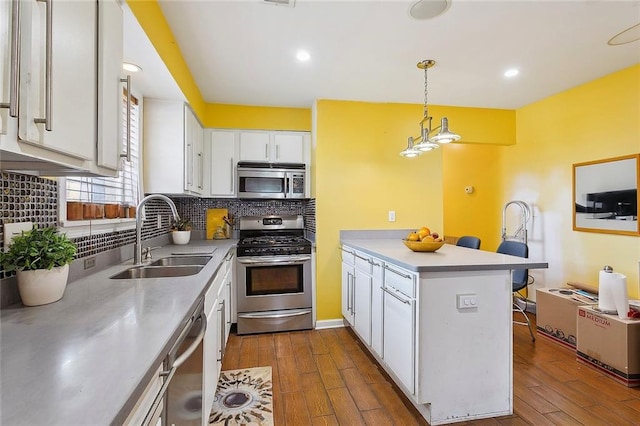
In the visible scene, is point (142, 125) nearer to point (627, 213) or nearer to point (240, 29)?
point (240, 29)

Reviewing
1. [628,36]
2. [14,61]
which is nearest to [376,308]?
[14,61]

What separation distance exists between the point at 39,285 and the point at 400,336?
1868 millimetres

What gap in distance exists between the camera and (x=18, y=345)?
81cm

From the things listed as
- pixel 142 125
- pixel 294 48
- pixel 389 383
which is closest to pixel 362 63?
pixel 294 48

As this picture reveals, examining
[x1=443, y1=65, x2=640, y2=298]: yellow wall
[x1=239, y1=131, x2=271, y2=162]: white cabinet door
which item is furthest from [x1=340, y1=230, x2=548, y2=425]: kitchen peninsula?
[x1=239, y1=131, x2=271, y2=162]: white cabinet door

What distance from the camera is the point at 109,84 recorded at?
116 cm

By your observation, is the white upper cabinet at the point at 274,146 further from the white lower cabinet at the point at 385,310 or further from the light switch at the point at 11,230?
the light switch at the point at 11,230

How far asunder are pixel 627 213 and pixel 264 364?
3470mm

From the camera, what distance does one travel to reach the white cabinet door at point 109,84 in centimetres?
109

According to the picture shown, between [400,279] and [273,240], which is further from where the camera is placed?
[273,240]

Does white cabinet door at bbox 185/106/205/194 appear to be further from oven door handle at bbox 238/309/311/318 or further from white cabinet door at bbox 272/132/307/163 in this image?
oven door handle at bbox 238/309/311/318

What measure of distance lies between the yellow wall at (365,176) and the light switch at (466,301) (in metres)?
1.70

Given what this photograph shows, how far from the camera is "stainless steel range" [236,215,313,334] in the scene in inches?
125

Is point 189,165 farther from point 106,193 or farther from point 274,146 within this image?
point 274,146
